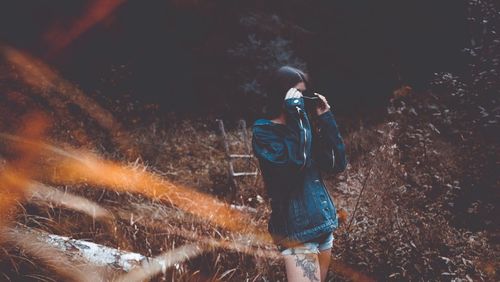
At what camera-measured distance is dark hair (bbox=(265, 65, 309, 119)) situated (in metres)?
2.56

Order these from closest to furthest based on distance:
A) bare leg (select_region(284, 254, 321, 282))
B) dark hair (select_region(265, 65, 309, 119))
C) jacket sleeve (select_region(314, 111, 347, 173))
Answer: bare leg (select_region(284, 254, 321, 282)) → dark hair (select_region(265, 65, 309, 119)) → jacket sleeve (select_region(314, 111, 347, 173))

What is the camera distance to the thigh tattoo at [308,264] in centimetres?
244

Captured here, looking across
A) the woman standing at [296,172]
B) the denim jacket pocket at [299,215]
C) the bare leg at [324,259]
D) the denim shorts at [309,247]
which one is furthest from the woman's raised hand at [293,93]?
the bare leg at [324,259]

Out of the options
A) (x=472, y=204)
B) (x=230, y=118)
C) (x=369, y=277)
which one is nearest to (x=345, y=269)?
(x=369, y=277)

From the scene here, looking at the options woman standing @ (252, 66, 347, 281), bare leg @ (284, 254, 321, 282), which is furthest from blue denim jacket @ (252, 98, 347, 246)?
bare leg @ (284, 254, 321, 282)

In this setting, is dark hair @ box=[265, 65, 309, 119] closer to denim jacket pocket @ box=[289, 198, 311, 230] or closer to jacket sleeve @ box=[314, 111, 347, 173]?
jacket sleeve @ box=[314, 111, 347, 173]

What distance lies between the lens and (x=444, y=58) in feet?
32.3

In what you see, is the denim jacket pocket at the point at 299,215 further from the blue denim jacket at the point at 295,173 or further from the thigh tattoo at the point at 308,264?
the thigh tattoo at the point at 308,264

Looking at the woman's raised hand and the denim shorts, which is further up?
the woman's raised hand

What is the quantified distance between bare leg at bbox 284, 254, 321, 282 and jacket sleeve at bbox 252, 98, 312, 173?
531mm

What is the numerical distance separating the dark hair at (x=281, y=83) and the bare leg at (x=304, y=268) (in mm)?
912

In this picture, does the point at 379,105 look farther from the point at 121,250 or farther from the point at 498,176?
the point at 121,250

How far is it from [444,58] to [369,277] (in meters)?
7.59

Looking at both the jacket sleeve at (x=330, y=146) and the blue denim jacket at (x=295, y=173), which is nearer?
the blue denim jacket at (x=295, y=173)
